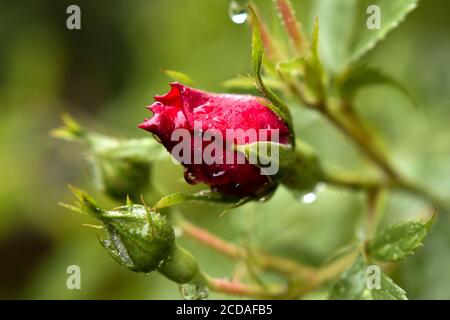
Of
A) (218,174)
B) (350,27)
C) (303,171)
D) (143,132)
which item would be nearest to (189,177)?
(218,174)

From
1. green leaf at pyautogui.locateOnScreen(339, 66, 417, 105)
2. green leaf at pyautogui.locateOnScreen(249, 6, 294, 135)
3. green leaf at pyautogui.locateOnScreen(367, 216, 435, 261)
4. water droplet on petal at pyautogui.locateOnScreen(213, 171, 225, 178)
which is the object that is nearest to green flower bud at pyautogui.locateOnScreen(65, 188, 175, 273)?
water droplet on petal at pyautogui.locateOnScreen(213, 171, 225, 178)

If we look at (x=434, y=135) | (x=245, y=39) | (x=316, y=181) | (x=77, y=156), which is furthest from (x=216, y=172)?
(x=77, y=156)

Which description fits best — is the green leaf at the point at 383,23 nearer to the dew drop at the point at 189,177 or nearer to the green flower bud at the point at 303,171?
the green flower bud at the point at 303,171

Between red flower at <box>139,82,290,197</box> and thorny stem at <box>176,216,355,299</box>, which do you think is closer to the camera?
red flower at <box>139,82,290,197</box>

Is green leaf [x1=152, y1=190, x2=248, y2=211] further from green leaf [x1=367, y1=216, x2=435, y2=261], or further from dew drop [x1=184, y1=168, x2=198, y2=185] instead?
green leaf [x1=367, y1=216, x2=435, y2=261]

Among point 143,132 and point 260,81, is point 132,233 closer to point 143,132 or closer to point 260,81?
point 260,81

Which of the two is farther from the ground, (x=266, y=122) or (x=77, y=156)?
(x=77, y=156)

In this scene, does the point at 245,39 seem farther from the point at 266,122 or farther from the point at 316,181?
the point at 266,122
